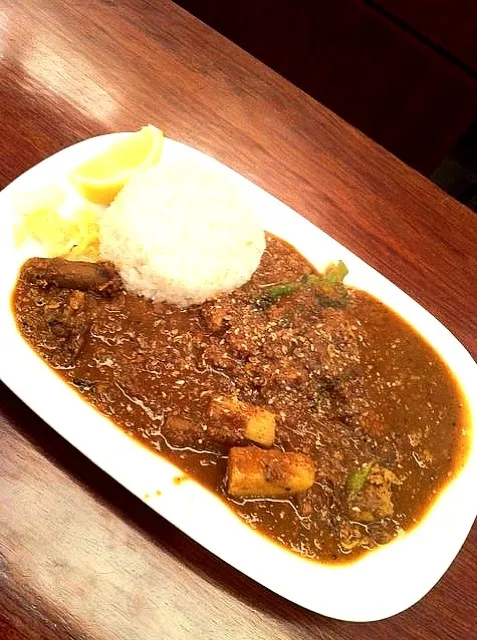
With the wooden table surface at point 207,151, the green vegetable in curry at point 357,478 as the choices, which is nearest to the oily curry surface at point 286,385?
the green vegetable in curry at point 357,478

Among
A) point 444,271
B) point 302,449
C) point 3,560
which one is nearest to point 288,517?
point 302,449

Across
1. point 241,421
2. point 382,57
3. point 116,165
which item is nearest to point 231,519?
point 241,421

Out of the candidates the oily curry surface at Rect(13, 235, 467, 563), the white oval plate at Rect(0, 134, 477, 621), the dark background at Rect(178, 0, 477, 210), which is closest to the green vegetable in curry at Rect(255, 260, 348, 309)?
the oily curry surface at Rect(13, 235, 467, 563)

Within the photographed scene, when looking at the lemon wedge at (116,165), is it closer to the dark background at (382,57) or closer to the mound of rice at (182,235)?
the mound of rice at (182,235)

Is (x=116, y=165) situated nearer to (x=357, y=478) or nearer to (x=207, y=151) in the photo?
(x=207, y=151)

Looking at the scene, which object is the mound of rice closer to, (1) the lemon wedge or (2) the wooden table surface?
(1) the lemon wedge

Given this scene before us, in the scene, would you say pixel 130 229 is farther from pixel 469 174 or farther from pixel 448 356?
pixel 469 174

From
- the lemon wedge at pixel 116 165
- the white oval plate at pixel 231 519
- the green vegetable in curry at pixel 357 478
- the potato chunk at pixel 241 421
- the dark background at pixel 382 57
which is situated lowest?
the white oval plate at pixel 231 519
